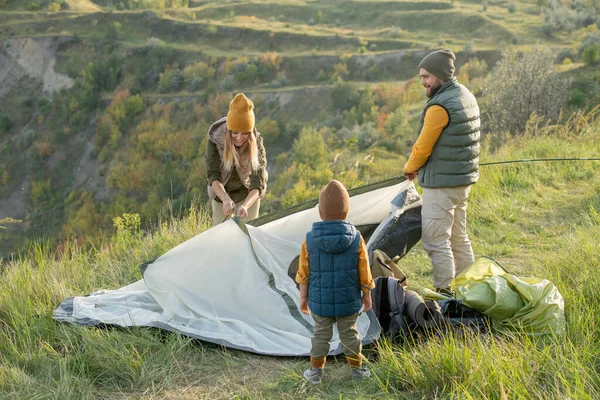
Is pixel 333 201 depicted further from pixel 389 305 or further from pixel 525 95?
pixel 525 95

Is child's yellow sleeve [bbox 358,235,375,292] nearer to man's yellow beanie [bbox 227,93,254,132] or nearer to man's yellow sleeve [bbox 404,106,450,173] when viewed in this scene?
man's yellow sleeve [bbox 404,106,450,173]

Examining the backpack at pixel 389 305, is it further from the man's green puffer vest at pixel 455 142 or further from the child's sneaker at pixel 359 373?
the man's green puffer vest at pixel 455 142

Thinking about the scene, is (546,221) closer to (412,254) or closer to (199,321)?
(412,254)

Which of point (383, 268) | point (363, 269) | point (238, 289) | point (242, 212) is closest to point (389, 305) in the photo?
point (383, 268)

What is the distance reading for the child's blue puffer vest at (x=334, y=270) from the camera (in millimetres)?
2752

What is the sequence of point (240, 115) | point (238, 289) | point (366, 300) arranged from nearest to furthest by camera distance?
1. point (366, 300)
2. point (238, 289)
3. point (240, 115)

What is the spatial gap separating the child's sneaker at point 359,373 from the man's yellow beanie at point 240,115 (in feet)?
5.99

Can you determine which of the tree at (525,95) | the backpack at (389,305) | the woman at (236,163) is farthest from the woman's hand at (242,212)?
the tree at (525,95)

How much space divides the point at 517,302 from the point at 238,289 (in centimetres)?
165

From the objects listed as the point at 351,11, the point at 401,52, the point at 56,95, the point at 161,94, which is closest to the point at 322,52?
the point at 401,52

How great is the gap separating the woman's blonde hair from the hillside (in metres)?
26.4

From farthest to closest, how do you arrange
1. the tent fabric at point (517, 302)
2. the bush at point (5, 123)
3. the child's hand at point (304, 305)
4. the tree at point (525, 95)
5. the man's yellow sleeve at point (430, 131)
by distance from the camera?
1. the bush at point (5, 123)
2. the tree at point (525, 95)
3. the man's yellow sleeve at point (430, 131)
4. the tent fabric at point (517, 302)
5. the child's hand at point (304, 305)

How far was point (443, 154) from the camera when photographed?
12.4 ft

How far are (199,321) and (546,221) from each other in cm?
348
